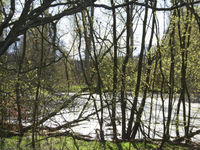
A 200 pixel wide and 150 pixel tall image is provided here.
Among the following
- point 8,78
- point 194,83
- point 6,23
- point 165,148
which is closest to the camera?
point 6,23

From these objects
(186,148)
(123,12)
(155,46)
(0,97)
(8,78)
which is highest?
(123,12)

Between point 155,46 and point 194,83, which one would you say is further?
point 194,83

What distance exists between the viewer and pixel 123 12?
433cm

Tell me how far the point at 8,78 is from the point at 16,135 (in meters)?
1.89

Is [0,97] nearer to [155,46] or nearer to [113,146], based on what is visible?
[113,146]

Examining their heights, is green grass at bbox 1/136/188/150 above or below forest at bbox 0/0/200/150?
below

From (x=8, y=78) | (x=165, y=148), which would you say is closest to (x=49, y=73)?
(x=8, y=78)

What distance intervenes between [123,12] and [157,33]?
96cm

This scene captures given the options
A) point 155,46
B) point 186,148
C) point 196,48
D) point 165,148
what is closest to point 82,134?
point 165,148

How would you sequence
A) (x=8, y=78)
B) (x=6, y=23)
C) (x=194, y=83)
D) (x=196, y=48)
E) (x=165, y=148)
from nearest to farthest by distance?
(x=6, y=23)
(x=8, y=78)
(x=165, y=148)
(x=196, y=48)
(x=194, y=83)

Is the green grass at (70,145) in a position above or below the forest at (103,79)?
below

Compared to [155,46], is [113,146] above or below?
below

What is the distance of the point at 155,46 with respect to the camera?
3797mm

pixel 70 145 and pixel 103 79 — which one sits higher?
pixel 103 79
